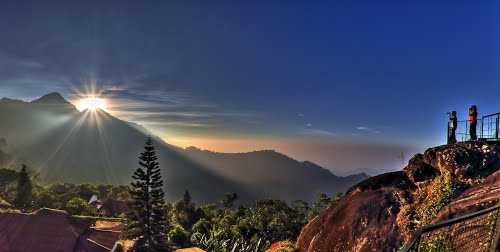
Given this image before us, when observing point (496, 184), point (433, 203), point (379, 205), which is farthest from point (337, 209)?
point (496, 184)

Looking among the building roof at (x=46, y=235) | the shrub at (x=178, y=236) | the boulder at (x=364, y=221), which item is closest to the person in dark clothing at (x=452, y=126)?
the boulder at (x=364, y=221)

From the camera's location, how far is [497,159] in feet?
44.5

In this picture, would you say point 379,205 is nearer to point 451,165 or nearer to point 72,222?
point 451,165

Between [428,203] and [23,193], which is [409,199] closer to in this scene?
[428,203]

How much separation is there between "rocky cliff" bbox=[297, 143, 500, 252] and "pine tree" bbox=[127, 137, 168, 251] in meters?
37.3

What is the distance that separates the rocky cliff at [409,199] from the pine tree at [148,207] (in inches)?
1470

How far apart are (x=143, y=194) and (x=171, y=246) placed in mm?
7932

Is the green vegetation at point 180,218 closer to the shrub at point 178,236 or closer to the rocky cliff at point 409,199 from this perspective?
the shrub at point 178,236

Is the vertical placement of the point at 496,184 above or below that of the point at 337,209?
above

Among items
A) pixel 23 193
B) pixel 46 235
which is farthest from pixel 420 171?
pixel 23 193

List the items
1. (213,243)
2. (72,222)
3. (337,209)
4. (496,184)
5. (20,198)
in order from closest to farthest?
(496,184) → (337,209) → (213,243) → (72,222) → (20,198)

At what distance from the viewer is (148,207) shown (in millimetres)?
51156

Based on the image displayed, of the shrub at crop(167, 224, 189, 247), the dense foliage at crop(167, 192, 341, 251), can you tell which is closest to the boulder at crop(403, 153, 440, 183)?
the dense foliage at crop(167, 192, 341, 251)

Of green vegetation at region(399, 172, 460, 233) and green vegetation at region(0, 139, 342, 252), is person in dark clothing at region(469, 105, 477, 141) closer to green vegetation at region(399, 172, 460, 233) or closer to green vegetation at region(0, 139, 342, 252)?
green vegetation at region(399, 172, 460, 233)
